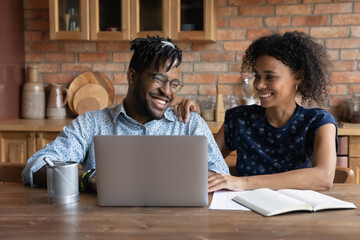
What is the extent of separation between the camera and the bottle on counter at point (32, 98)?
3.33 meters

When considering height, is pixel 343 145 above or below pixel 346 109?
below

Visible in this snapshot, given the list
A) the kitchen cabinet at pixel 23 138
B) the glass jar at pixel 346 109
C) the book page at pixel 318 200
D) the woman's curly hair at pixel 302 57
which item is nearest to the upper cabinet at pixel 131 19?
the kitchen cabinet at pixel 23 138

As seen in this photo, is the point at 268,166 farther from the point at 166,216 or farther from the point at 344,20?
→ the point at 344,20

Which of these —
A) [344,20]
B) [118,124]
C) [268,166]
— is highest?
[344,20]

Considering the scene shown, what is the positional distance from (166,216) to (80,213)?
24 cm

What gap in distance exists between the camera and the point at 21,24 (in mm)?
3436

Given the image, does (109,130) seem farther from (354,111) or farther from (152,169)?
(354,111)

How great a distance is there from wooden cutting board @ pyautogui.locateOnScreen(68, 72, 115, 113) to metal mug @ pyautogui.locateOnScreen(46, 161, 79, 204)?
86.5 inches

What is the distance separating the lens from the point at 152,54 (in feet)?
5.45

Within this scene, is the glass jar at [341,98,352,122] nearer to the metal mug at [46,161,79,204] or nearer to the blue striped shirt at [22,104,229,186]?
the blue striped shirt at [22,104,229,186]

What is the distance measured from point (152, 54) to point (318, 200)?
0.84 meters

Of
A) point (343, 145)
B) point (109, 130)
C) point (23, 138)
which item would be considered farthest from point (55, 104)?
point (343, 145)

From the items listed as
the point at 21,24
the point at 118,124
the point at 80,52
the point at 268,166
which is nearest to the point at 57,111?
the point at 80,52

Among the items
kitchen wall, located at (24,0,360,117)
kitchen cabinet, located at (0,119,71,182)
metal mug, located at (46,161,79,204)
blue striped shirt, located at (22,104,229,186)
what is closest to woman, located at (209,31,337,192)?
blue striped shirt, located at (22,104,229,186)
